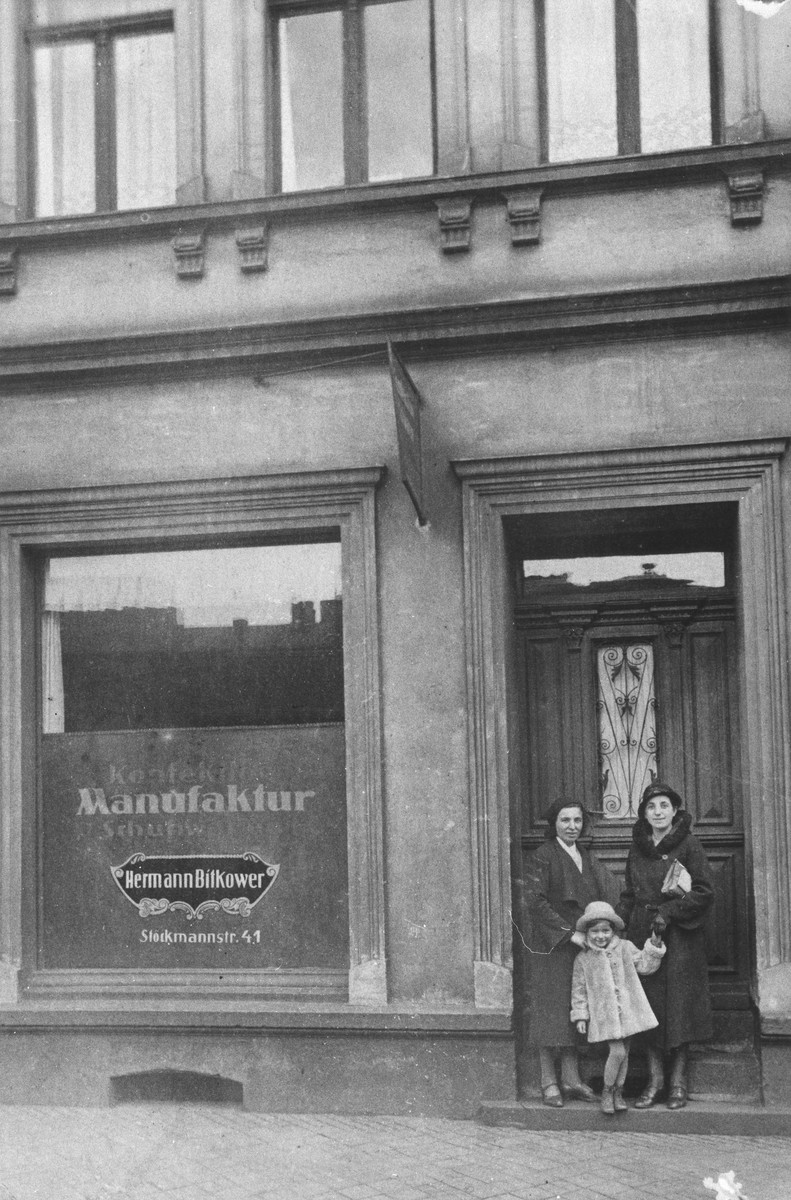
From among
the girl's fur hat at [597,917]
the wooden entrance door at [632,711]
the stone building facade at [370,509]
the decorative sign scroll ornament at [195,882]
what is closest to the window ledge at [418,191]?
the stone building facade at [370,509]

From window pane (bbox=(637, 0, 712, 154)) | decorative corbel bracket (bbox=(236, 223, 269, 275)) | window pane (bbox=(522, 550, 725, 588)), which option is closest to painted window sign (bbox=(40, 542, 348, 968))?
window pane (bbox=(522, 550, 725, 588))

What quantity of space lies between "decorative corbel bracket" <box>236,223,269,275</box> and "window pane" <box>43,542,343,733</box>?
169 centimetres

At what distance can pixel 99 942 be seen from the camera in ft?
27.7

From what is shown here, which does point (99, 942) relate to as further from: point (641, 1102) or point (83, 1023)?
point (641, 1102)

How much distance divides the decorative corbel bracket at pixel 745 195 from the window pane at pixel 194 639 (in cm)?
300

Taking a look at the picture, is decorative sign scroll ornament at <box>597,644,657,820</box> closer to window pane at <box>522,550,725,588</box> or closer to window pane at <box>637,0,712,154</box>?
window pane at <box>522,550,725,588</box>

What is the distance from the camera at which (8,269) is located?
8.61 m

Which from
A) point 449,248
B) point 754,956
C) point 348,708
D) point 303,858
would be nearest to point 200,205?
point 449,248

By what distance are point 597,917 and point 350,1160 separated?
1750mm

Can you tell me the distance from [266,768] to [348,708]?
0.69 meters

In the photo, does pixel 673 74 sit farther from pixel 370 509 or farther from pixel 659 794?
pixel 659 794

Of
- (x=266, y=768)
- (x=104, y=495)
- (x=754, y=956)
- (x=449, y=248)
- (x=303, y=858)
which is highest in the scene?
(x=449, y=248)

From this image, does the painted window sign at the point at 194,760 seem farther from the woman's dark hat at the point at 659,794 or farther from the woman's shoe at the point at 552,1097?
the woman's dark hat at the point at 659,794

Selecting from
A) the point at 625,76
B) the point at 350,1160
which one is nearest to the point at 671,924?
the point at 350,1160
